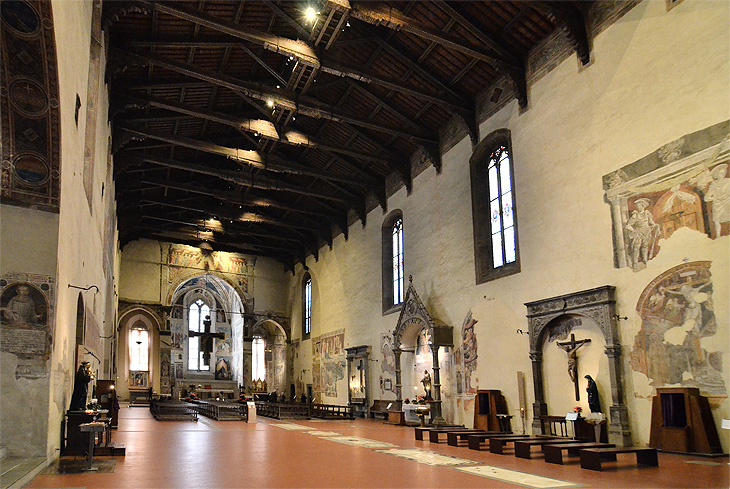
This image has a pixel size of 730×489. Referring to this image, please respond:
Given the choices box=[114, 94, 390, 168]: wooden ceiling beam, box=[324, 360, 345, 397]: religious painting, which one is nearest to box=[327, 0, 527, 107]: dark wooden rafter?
box=[114, 94, 390, 168]: wooden ceiling beam

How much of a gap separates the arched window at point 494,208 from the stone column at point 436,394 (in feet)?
10.00

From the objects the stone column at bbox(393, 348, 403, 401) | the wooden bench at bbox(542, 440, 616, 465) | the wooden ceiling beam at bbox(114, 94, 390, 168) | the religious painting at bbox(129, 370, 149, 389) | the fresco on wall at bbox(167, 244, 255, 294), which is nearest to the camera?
the wooden bench at bbox(542, 440, 616, 465)

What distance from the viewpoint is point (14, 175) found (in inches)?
338

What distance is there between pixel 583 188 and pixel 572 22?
4.14 m

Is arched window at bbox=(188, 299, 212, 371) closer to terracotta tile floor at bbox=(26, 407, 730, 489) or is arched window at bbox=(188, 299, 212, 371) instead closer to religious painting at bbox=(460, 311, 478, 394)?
religious painting at bbox=(460, 311, 478, 394)

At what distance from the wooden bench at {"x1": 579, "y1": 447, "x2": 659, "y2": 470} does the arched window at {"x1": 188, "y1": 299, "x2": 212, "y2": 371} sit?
103 feet

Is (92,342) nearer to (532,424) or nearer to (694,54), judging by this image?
(532,424)

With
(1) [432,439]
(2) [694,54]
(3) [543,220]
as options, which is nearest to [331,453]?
(1) [432,439]

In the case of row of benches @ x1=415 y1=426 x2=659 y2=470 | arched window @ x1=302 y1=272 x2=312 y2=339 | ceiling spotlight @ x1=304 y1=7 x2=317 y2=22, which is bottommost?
row of benches @ x1=415 y1=426 x2=659 y2=470

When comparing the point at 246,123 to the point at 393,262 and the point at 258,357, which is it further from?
the point at 258,357

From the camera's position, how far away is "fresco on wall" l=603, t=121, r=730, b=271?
435 inches

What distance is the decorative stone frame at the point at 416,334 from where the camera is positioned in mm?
19094

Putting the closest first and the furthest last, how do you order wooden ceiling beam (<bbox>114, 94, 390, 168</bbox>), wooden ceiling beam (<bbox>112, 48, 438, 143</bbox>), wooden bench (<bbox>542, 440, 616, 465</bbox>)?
1. wooden bench (<bbox>542, 440, 616, 465</bbox>)
2. wooden ceiling beam (<bbox>112, 48, 438, 143</bbox>)
3. wooden ceiling beam (<bbox>114, 94, 390, 168</bbox>)

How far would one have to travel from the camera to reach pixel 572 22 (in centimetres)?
1446
